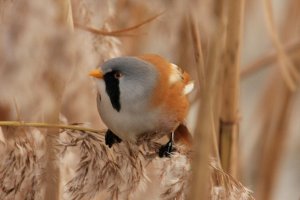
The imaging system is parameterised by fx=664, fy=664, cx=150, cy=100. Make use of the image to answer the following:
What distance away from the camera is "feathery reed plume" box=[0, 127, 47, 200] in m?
0.82

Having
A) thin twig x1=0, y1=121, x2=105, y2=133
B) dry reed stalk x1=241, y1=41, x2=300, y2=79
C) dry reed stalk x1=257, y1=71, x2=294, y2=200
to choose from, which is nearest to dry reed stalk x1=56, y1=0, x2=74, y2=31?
thin twig x1=0, y1=121, x2=105, y2=133

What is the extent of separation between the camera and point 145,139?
100 cm

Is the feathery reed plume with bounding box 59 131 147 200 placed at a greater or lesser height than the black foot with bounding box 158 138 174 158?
lesser

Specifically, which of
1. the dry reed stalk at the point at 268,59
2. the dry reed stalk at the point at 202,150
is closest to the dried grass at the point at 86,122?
the dry reed stalk at the point at 202,150

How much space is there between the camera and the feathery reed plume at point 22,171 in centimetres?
82

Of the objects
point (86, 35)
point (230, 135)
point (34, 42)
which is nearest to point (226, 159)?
point (230, 135)

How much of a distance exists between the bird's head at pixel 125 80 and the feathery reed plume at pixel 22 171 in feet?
0.59

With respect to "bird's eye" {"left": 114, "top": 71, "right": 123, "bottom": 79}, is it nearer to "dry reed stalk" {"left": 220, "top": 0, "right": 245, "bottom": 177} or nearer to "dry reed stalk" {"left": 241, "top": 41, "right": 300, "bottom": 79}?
"dry reed stalk" {"left": 220, "top": 0, "right": 245, "bottom": 177}

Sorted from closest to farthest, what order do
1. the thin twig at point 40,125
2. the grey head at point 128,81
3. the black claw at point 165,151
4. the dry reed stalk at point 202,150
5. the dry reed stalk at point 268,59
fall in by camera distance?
the dry reed stalk at point 202,150 < the thin twig at point 40,125 < the black claw at point 165,151 < the grey head at point 128,81 < the dry reed stalk at point 268,59

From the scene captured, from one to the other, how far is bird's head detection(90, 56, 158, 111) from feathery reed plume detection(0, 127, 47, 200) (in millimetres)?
180

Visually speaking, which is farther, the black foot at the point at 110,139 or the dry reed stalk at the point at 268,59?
the dry reed stalk at the point at 268,59

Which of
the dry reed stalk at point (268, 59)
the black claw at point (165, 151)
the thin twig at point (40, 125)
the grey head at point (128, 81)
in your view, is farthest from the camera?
the dry reed stalk at point (268, 59)

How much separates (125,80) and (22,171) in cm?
25

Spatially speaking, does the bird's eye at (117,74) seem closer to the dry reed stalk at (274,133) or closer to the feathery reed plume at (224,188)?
the feathery reed plume at (224,188)
